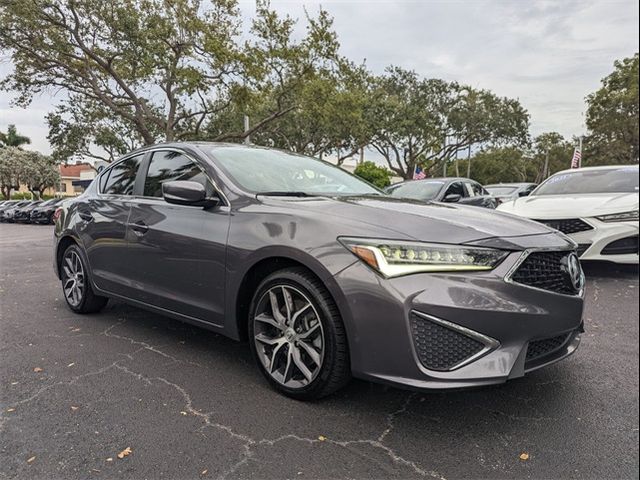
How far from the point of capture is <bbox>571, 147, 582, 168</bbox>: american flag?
5.85 feet

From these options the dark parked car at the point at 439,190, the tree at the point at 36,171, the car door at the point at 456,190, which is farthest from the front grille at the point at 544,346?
the tree at the point at 36,171

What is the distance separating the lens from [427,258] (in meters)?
2.22

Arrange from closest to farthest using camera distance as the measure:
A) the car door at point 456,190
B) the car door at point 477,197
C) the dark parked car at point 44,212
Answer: the car door at point 456,190 → the car door at point 477,197 → the dark parked car at point 44,212

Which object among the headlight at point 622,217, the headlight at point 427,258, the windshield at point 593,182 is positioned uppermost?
the windshield at point 593,182

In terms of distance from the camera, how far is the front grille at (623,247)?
1383 mm

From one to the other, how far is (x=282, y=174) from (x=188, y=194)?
766 millimetres

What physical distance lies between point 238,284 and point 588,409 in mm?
2101

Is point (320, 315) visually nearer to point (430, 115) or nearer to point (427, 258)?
point (427, 258)

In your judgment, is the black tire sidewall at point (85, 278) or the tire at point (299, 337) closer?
the tire at point (299, 337)

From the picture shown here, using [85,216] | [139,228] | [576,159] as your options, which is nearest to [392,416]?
[576,159]

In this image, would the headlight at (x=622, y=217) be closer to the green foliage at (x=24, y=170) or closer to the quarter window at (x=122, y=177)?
the quarter window at (x=122, y=177)

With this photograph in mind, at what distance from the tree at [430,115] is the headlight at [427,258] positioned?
27537mm

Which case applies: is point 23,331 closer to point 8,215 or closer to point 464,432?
point 464,432

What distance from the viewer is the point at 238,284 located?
2859mm
